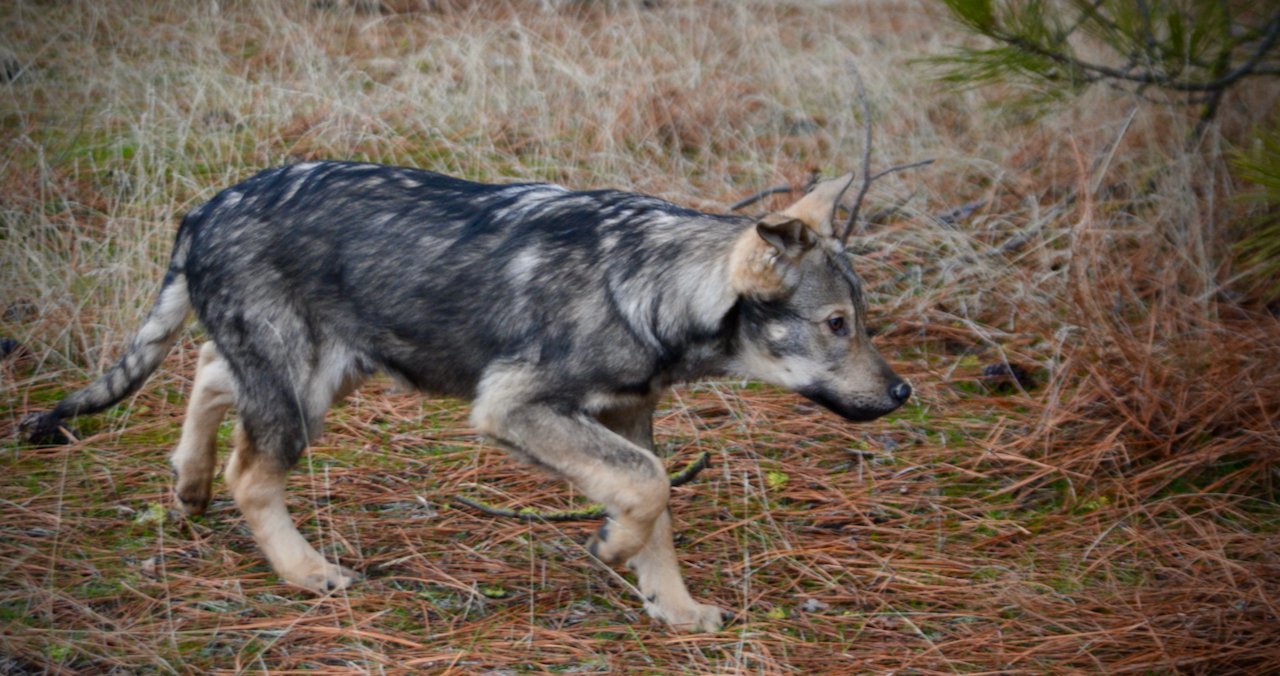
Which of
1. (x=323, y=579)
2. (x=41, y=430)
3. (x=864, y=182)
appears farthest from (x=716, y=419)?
(x=41, y=430)

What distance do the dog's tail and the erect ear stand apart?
2.29 metres

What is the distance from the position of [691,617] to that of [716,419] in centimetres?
167

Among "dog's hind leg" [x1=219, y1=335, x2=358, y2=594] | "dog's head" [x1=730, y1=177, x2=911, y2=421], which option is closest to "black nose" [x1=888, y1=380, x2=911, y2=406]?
"dog's head" [x1=730, y1=177, x2=911, y2=421]

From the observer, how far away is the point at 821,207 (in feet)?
13.4

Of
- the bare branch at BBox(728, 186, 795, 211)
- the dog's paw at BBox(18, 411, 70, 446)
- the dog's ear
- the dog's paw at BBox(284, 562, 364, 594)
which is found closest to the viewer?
the dog's ear

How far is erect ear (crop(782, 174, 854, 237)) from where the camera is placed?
4.04 meters

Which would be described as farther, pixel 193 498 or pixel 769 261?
pixel 193 498

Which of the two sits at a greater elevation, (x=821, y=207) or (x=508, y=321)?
(x=821, y=207)

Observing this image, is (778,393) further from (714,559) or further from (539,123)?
(539,123)

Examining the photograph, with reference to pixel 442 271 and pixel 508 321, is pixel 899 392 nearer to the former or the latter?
pixel 508 321

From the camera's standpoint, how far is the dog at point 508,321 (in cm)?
390

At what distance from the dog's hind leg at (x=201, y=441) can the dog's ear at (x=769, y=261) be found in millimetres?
1993

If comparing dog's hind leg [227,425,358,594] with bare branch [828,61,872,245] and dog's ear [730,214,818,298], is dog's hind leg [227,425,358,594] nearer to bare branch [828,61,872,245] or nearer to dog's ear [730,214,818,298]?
dog's ear [730,214,818,298]

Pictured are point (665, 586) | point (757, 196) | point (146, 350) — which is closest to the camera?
point (665, 586)
